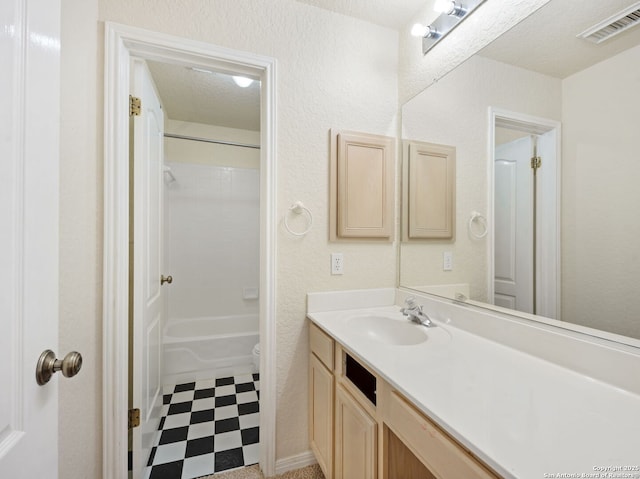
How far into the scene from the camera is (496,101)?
113 cm

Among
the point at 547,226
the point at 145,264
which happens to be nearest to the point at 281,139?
the point at 145,264

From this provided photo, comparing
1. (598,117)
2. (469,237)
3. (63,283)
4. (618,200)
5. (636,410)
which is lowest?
(636,410)

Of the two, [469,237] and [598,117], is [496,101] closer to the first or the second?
[598,117]

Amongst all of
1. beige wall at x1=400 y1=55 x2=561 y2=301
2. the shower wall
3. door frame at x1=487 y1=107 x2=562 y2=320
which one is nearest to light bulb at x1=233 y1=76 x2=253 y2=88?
the shower wall

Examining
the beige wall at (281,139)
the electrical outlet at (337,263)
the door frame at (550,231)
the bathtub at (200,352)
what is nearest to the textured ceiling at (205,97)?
the beige wall at (281,139)

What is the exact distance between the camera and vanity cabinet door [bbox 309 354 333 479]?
3.91 feet

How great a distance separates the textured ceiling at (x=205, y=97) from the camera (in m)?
1.99

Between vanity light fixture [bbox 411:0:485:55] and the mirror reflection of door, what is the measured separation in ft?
1.91

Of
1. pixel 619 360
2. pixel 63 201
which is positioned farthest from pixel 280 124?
pixel 619 360

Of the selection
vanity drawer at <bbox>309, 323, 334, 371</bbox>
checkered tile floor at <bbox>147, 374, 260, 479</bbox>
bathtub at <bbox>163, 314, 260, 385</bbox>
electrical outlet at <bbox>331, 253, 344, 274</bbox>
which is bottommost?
checkered tile floor at <bbox>147, 374, 260, 479</bbox>

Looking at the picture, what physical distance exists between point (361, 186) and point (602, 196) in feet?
3.14

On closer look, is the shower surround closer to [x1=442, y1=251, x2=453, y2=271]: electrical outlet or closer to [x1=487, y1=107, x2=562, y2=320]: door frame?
[x1=442, y1=251, x2=453, y2=271]: electrical outlet

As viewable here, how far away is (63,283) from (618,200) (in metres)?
1.74

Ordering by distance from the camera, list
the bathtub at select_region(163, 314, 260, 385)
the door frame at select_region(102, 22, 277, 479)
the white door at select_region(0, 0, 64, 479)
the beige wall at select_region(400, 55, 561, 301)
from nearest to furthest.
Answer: the white door at select_region(0, 0, 64, 479) → the beige wall at select_region(400, 55, 561, 301) → the door frame at select_region(102, 22, 277, 479) → the bathtub at select_region(163, 314, 260, 385)
